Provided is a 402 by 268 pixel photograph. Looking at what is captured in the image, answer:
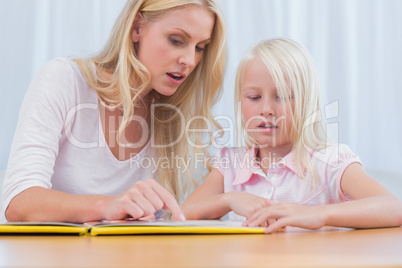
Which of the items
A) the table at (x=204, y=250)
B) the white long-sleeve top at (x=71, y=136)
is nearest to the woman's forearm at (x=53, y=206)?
the white long-sleeve top at (x=71, y=136)

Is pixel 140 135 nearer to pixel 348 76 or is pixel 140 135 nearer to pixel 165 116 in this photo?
pixel 165 116

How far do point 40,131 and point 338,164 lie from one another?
2.55ft

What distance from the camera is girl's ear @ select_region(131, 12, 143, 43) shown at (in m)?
1.48

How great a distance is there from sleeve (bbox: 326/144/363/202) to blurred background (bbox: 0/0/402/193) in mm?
915

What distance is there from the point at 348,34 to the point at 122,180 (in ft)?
4.38


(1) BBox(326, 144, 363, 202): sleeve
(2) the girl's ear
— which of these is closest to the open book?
(1) BBox(326, 144, 363, 202): sleeve

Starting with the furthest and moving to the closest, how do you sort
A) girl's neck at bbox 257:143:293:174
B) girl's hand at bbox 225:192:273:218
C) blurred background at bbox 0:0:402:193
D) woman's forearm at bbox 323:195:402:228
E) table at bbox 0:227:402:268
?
blurred background at bbox 0:0:402:193
girl's neck at bbox 257:143:293:174
girl's hand at bbox 225:192:273:218
woman's forearm at bbox 323:195:402:228
table at bbox 0:227:402:268

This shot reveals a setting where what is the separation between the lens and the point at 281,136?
54.1 inches

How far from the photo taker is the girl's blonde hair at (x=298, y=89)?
1.36 metres

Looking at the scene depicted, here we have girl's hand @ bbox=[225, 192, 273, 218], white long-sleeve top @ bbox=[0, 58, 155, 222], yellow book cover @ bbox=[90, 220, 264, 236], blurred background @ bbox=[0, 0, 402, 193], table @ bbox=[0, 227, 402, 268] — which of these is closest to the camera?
table @ bbox=[0, 227, 402, 268]

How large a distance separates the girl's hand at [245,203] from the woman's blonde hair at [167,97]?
479 millimetres

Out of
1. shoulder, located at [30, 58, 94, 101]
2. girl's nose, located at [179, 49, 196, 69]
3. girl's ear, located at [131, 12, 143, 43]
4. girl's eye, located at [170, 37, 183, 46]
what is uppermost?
girl's ear, located at [131, 12, 143, 43]

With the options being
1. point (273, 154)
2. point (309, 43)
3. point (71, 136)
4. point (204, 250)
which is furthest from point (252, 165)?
point (309, 43)

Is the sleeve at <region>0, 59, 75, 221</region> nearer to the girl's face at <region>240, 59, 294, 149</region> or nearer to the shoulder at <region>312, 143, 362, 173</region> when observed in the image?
the girl's face at <region>240, 59, 294, 149</region>
